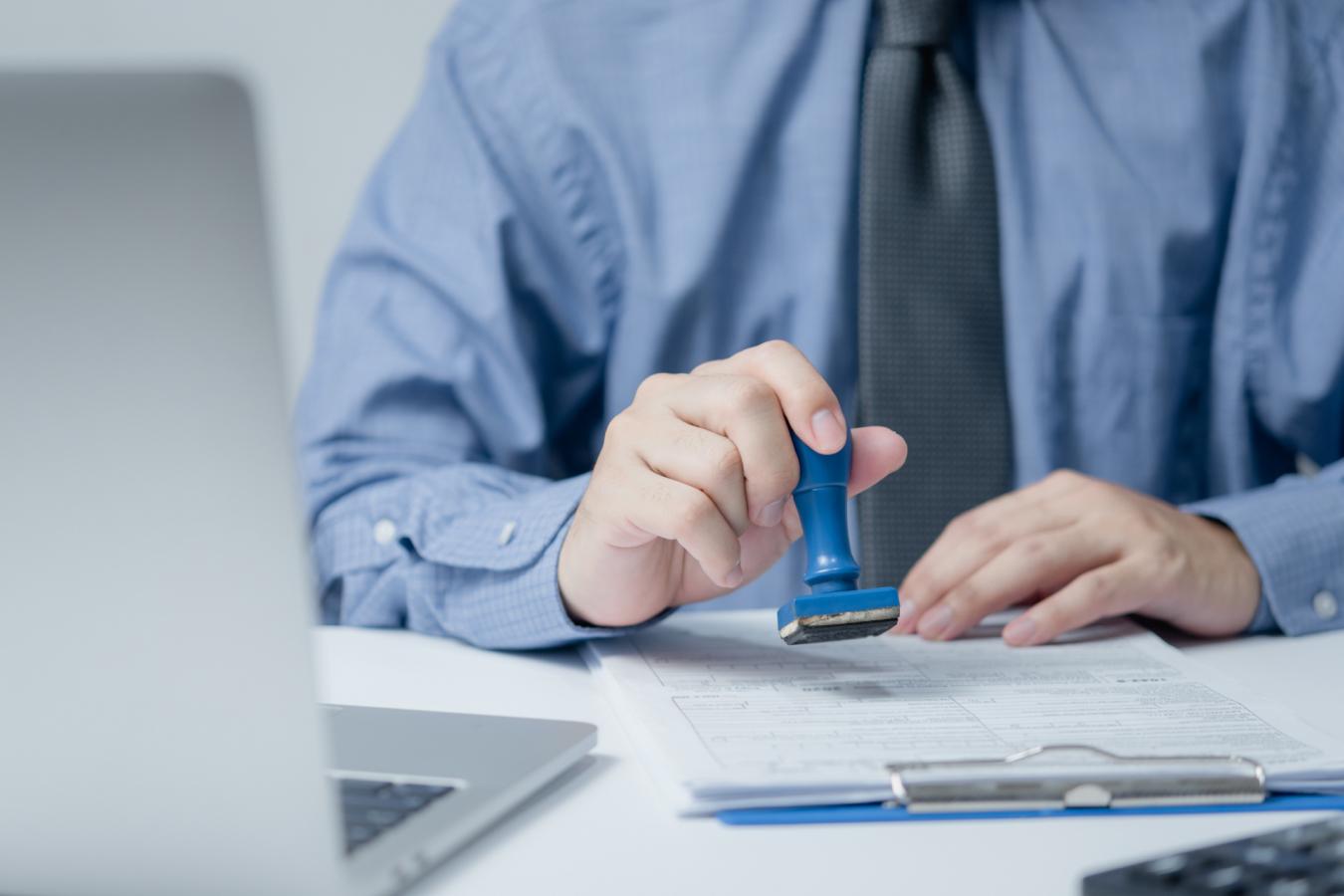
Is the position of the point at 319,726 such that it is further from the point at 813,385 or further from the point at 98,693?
the point at 813,385

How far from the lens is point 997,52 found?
1195 millimetres

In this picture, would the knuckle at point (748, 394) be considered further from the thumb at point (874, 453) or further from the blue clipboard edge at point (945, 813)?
the blue clipboard edge at point (945, 813)

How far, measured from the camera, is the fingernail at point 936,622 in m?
0.81

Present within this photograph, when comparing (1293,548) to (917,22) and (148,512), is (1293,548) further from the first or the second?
(148,512)

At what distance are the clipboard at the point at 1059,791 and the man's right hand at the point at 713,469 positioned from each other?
19 centimetres

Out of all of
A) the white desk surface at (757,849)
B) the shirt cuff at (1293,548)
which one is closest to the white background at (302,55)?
the shirt cuff at (1293,548)

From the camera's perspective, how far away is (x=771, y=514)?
709mm

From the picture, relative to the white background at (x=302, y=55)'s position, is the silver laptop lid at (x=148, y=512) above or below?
below

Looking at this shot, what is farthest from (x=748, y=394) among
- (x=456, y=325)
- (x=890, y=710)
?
(x=456, y=325)

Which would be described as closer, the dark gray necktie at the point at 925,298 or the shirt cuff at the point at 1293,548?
the shirt cuff at the point at 1293,548

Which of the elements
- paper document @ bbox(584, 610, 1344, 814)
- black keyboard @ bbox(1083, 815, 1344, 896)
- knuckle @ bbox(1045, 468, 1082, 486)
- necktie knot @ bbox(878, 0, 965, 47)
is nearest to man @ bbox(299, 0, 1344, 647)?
necktie knot @ bbox(878, 0, 965, 47)

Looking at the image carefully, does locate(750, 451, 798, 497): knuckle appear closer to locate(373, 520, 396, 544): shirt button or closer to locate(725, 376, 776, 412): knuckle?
locate(725, 376, 776, 412): knuckle

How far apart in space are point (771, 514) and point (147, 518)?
41 centimetres

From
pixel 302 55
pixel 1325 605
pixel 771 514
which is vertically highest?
pixel 302 55
